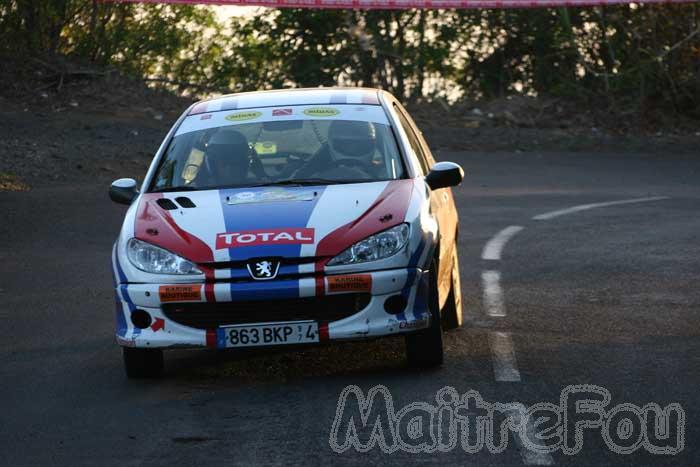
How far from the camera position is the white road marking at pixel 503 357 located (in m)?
8.26

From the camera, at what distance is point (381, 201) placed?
8.75 metres

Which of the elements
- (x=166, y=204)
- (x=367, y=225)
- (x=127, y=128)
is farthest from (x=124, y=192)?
(x=127, y=128)

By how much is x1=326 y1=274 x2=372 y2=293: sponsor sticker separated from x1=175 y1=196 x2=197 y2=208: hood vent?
1132mm

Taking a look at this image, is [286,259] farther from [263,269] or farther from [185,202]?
[185,202]

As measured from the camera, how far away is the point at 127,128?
25672 mm

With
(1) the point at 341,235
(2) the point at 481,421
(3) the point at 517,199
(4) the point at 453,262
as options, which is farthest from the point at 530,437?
(3) the point at 517,199

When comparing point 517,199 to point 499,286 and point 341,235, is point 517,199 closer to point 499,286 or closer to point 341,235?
point 499,286

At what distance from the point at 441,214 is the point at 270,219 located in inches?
56.2

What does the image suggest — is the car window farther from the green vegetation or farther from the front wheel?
the green vegetation

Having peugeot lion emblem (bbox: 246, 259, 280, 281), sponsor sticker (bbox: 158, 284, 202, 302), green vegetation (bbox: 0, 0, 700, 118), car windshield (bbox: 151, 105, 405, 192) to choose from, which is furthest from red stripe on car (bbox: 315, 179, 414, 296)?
green vegetation (bbox: 0, 0, 700, 118)

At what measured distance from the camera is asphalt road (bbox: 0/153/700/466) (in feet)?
22.6

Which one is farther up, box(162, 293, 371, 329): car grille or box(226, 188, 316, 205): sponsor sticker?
box(226, 188, 316, 205): sponsor sticker

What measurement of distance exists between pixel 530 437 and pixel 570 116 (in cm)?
2228

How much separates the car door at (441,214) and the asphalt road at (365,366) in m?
0.41
